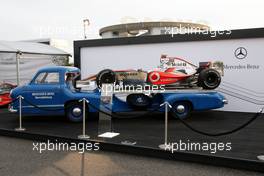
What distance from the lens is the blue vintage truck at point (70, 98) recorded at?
8891 millimetres

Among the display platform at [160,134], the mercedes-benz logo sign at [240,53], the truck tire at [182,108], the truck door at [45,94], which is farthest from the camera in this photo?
the mercedes-benz logo sign at [240,53]

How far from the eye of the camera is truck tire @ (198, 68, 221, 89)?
9.31 m

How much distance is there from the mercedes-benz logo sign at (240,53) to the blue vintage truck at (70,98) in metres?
2.65

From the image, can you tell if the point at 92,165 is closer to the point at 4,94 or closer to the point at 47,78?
the point at 47,78

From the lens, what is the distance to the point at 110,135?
23.6ft

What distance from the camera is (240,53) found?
10.9 m

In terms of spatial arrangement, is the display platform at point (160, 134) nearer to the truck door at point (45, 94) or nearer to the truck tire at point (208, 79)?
the truck door at point (45, 94)

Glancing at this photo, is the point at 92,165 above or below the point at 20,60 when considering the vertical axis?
below

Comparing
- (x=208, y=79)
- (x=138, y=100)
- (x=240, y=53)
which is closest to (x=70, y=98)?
(x=138, y=100)

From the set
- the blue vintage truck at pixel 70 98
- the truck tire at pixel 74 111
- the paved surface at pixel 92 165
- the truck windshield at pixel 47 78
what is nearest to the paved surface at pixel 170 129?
the truck tire at pixel 74 111

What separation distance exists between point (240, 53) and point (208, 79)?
2.49 metres

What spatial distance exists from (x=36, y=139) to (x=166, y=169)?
3757 millimetres

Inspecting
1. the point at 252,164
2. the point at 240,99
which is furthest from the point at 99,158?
the point at 240,99

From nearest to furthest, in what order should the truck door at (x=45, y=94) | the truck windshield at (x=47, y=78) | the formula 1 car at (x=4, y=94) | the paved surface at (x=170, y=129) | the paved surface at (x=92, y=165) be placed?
the paved surface at (x=92, y=165), the paved surface at (x=170, y=129), the truck door at (x=45, y=94), the truck windshield at (x=47, y=78), the formula 1 car at (x=4, y=94)
